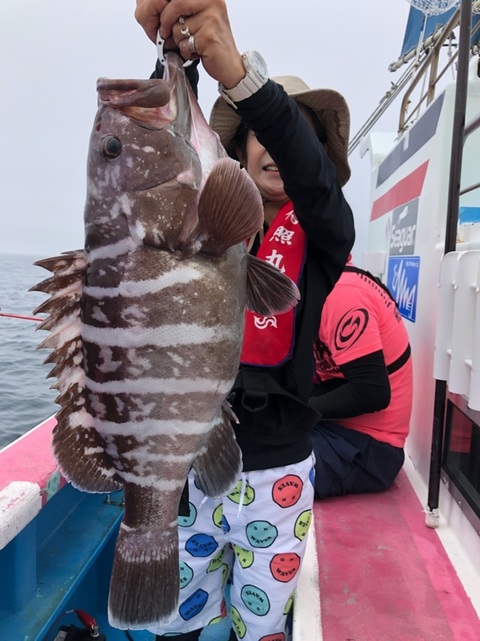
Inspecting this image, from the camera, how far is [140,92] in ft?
3.79

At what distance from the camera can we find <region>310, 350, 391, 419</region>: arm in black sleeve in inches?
113

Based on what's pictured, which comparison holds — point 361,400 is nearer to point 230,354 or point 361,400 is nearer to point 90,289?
point 230,354

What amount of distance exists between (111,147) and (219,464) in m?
0.80

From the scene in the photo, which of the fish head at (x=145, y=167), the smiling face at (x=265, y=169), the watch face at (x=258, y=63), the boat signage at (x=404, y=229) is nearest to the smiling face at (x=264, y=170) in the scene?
the smiling face at (x=265, y=169)

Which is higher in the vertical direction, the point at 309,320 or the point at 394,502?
the point at 309,320

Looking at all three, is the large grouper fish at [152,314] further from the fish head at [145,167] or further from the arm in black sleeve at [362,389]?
the arm in black sleeve at [362,389]

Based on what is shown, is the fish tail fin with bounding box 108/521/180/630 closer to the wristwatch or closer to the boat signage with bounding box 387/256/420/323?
the wristwatch

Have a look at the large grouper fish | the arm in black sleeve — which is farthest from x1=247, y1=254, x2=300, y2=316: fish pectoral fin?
the arm in black sleeve

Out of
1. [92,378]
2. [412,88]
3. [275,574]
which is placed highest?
[412,88]

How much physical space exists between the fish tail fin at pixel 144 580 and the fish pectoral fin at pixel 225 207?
75 centimetres

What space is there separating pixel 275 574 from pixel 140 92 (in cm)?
153

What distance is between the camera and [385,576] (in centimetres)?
233

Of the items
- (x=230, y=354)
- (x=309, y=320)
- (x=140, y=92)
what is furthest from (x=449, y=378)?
(x=140, y=92)

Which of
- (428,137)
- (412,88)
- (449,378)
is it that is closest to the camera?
(449,378)
